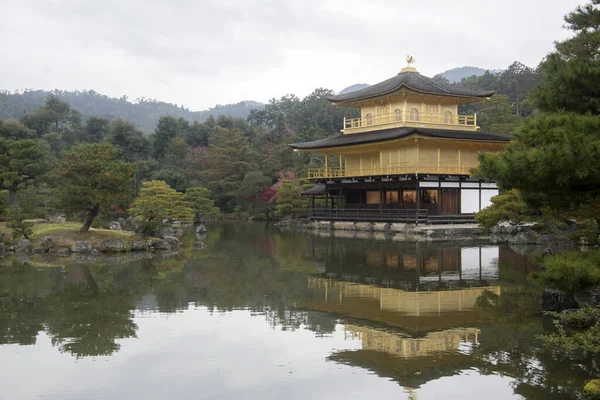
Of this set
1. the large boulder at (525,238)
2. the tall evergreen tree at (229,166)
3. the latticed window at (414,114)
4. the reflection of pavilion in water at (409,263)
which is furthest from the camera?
the tall evergreen tree at (229,166)

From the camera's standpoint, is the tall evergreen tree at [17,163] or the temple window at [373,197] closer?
the tall evergreen tree at [17,163]

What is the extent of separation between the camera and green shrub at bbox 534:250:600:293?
25.0 ft

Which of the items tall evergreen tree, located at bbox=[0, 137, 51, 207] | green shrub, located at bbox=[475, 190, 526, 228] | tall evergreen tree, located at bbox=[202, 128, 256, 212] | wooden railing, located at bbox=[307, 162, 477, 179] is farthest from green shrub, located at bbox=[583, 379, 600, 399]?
tall evergreen tree, located at bbox=[202, 128, 256, 212]

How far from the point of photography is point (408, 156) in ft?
111

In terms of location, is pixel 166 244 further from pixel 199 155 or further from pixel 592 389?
pixel 199 155

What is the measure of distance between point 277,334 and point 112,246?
1419 centimetres

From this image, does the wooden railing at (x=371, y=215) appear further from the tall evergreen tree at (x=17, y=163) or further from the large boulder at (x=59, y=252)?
the large boulder at (x=59, y=252)

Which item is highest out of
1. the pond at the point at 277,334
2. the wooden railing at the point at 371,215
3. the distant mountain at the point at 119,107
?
the distant mountain at the point at 119,107

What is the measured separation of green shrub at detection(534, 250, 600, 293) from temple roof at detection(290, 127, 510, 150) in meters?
23.7

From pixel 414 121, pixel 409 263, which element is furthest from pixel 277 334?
pixel 414 121

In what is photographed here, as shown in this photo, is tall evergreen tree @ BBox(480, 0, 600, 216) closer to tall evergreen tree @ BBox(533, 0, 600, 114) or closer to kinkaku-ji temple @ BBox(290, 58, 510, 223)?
tall evergreen tree @ BBox(533, 0, 600, 114)

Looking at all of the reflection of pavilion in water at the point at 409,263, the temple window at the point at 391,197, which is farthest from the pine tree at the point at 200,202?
the reflection of pavilion in water at the point at 409,263

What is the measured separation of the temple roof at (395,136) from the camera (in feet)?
105

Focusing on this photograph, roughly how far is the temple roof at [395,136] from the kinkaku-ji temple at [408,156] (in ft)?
0.18
